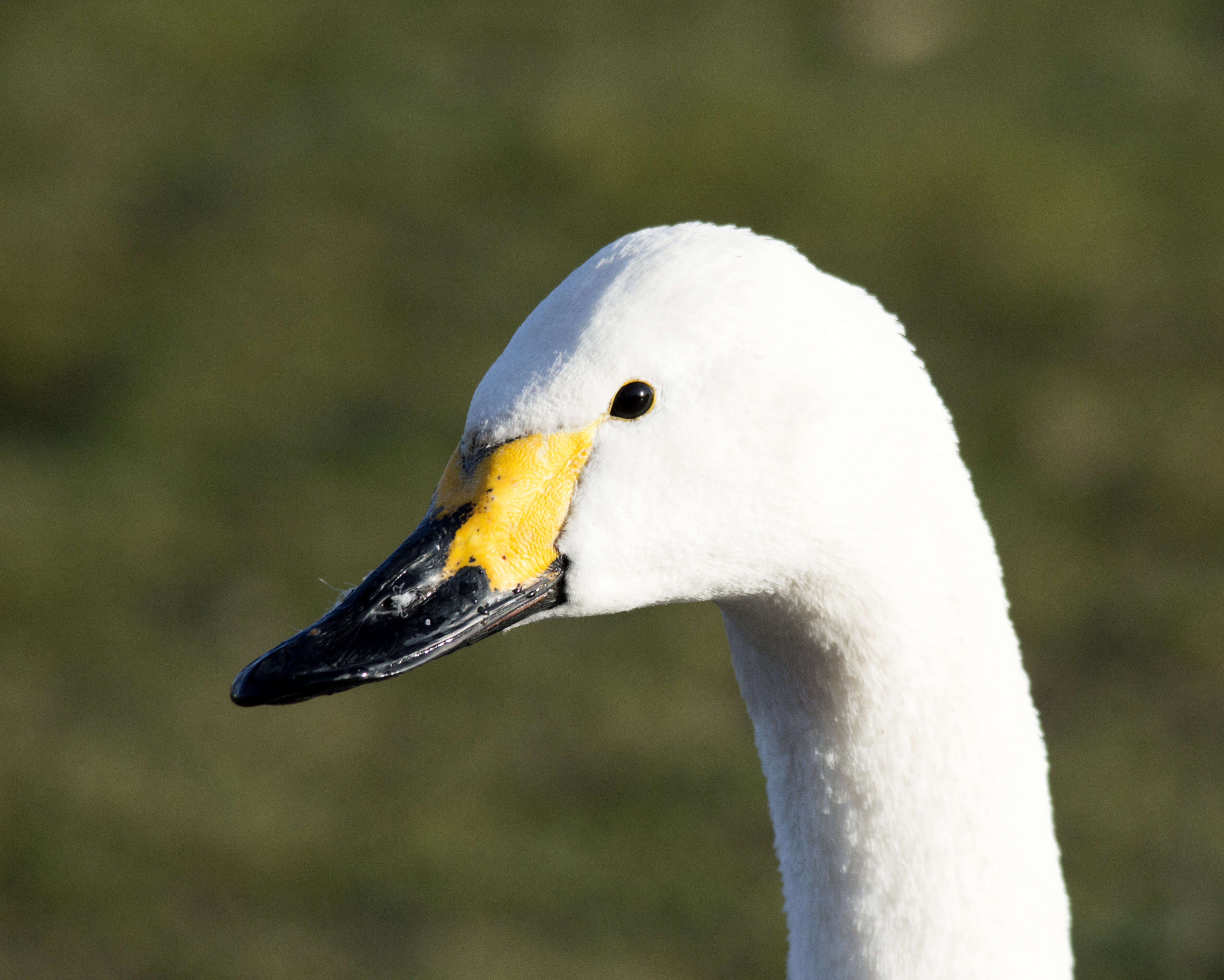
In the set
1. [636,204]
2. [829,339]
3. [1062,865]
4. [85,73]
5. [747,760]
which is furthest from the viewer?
[85,73]

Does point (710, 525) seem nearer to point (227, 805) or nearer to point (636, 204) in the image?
point (227, 805)

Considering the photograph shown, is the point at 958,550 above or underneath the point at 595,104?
underneath

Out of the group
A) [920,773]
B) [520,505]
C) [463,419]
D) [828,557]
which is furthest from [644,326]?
[463,419]

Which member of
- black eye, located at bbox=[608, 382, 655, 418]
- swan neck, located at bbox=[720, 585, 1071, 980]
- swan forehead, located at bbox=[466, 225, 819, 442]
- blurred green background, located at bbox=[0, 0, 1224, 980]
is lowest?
swan neck, located at bbox=[720, 585, 1071, 980]

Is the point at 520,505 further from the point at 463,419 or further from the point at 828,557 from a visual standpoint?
the point at 463,419

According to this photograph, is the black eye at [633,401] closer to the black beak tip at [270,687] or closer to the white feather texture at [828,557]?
the white feather texture at [828,557]

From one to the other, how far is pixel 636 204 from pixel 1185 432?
3.71m

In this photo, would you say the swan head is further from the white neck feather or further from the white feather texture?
the white neck feather

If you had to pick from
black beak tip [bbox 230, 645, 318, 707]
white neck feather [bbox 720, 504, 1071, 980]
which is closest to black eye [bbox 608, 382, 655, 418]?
white neck feather [bbox 720, 504, 1071, 980]

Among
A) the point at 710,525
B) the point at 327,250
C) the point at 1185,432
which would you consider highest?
the point at 327,250

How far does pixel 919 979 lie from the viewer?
229 cm

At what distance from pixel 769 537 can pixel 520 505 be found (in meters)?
0.40

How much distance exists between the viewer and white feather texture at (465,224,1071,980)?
79.8 inches

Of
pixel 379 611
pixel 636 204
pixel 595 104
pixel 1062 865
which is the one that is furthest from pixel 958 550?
pixel 595 104
